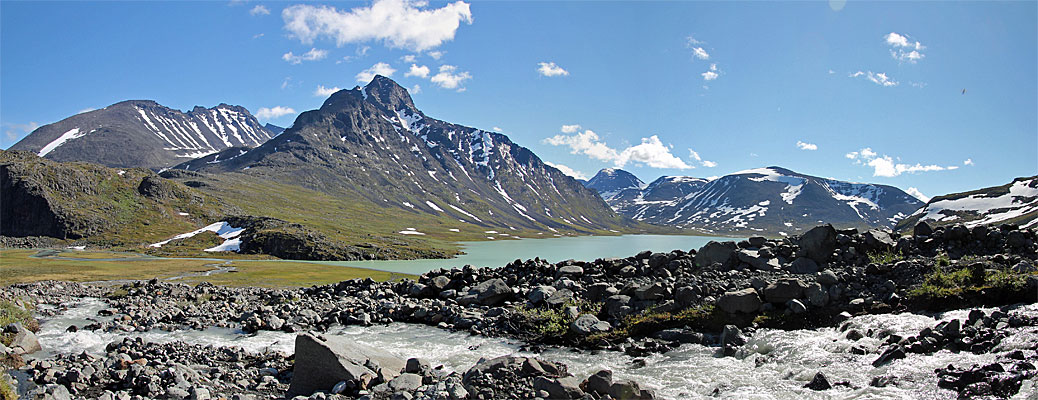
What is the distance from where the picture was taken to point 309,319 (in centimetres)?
2564

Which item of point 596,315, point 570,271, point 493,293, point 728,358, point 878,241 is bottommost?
point 728,358

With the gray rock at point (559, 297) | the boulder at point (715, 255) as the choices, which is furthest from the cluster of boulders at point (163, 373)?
the boulder at point (715, 255)

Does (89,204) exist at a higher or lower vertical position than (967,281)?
higher

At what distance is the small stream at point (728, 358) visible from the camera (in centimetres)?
1321

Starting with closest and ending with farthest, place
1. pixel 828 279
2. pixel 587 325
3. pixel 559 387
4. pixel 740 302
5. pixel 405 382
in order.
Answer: pixel 559 387 < pixel 405 382 < pixel 740 302 < pixel 587 325 < pixel 828 279

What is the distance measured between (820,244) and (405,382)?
2292cm

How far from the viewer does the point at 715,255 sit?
2859cm

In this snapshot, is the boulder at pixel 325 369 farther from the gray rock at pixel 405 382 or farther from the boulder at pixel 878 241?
the boulder at pixel 878 241

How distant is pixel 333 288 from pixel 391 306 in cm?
1239

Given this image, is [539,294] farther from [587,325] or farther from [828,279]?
[828,279]

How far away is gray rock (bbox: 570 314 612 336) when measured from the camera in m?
20.3

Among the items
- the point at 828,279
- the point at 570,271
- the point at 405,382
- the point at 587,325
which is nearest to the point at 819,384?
the point at 587,325

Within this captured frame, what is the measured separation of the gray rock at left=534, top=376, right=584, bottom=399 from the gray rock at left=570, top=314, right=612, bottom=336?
275 inches

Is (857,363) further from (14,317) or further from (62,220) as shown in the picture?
(62,220)
